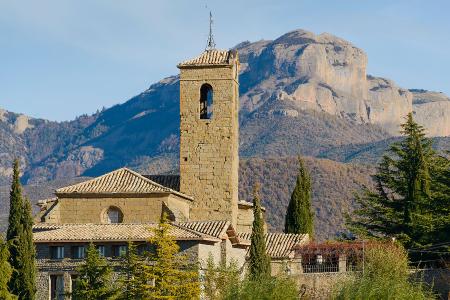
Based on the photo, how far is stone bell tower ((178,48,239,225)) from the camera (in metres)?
57.9

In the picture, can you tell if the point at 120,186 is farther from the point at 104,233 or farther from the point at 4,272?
the point at 4,272

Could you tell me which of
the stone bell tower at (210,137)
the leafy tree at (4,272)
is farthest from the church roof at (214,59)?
the leafy tree at (4,272)

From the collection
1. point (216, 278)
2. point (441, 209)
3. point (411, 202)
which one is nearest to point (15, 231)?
point (216, 278)

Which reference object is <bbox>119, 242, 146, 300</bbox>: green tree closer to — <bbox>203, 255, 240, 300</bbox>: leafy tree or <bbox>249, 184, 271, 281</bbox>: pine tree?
<bbox>203, 255, 240, 300</bbox>: leafy tree

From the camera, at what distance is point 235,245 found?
53.9 meters

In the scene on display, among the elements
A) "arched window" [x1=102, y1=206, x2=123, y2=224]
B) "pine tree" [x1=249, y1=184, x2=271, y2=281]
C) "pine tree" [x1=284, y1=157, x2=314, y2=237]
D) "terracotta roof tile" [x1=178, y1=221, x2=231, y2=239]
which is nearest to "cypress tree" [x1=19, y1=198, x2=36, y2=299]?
"terracotta roof tile" [x1=178, y1=221, x2=231, y2=239]

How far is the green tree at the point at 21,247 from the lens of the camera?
147 feet

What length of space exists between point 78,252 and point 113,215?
20.3 feet

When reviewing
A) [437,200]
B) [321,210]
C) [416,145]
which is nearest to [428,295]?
[437,200]

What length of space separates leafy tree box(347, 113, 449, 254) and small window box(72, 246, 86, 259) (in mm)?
17457

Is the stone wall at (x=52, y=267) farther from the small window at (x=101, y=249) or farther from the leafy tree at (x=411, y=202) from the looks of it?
the leafy tree at (x=411, y=202)

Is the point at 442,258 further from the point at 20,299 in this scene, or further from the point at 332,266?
the point at 20,299

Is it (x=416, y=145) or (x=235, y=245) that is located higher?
(x=416, y=145)

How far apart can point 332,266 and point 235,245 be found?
14.9 ft
